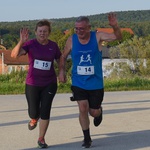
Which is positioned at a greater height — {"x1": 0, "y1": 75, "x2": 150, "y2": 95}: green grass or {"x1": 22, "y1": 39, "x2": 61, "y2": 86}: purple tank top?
{"x1": 22, "y1": 39, "x2": 61, "y2": 86}: purple tank top

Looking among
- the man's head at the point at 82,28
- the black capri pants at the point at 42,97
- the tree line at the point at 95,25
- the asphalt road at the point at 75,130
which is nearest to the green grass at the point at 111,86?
the asphalt road at the point at 75,130

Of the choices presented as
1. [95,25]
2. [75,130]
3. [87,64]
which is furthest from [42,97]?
[95,25]

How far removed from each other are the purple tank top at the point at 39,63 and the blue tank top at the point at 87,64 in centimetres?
33

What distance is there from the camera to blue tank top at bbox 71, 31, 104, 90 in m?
7.26

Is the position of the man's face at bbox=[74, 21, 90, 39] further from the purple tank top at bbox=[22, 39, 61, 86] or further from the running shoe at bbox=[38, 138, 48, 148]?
the running shoe at bbox=[38, 138, 48, 148]

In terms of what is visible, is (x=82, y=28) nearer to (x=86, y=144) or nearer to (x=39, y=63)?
(x=39, y=63)

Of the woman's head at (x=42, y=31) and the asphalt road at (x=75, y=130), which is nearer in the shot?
the woman's head at (x=42, y=31)

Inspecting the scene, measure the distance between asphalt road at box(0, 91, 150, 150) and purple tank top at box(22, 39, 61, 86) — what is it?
91 centimetres

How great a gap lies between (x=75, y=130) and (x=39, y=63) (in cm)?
203

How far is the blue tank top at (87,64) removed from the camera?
23.8ft

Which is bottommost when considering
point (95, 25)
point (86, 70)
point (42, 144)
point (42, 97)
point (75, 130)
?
point (75, 130)

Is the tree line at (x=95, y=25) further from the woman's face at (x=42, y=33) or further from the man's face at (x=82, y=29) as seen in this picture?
the man's face at (x=82, y=29)

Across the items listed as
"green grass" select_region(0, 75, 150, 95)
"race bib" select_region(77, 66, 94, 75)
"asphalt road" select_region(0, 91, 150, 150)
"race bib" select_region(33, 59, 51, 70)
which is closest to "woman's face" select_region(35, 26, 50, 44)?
"race bib" select_region(33, 59, 51, 70)

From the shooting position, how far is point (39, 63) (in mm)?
7375
